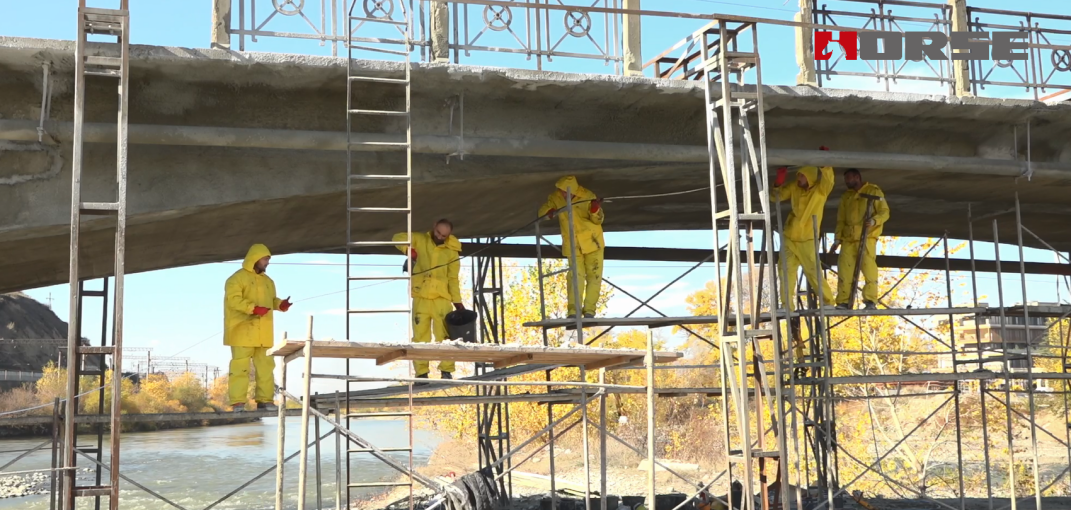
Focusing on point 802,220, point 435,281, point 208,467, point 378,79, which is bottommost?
point 208,467

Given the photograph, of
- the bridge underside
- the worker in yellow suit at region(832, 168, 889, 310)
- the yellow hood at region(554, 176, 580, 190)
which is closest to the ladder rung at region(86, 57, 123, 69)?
the bridge underside

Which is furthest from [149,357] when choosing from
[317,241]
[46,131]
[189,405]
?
[46,131]

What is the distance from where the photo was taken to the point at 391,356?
8266mm

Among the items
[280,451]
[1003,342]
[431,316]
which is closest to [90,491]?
[280,451]

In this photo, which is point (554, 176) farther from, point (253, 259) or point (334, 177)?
point (253, 259)

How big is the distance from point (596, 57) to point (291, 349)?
15.6 feet

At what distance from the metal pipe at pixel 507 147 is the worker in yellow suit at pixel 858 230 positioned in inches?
29.8

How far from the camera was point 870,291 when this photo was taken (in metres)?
12.7

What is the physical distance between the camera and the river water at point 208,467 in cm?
3219

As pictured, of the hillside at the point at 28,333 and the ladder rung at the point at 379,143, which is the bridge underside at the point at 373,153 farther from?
the hillside at the point at 28,333

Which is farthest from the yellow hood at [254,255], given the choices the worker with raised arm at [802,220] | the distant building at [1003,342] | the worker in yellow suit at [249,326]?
the distant building at [1003,342]

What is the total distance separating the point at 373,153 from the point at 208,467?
34.2 m

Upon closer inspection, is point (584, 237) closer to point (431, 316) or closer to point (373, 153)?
point (431, 316)

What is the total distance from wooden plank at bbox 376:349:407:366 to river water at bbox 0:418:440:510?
60.0 ft
